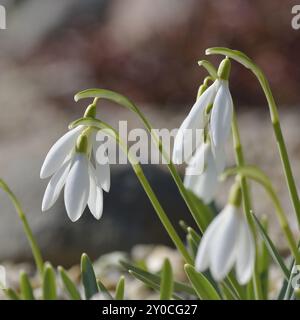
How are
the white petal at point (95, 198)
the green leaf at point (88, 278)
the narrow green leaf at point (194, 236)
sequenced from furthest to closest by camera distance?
the narrow green leaf at point (194, 236) < the green leaf at point (88, 278) < the white petal at point (95, 198)

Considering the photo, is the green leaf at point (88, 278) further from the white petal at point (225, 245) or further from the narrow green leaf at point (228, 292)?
the white petal at point (225, 245)

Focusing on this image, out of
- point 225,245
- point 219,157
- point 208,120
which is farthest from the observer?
point 208,120

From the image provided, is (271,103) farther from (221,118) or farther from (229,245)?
(229,245)

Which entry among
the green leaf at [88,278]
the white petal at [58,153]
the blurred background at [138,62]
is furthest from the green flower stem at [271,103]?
the blurred background at [138,62]

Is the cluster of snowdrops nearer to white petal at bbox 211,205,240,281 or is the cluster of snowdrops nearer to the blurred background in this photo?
white petal at bbox 211,205,240,281

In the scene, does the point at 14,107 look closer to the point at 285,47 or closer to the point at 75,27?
the point at 75,27

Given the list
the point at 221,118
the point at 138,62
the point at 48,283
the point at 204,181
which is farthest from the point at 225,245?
the point at 138,62
